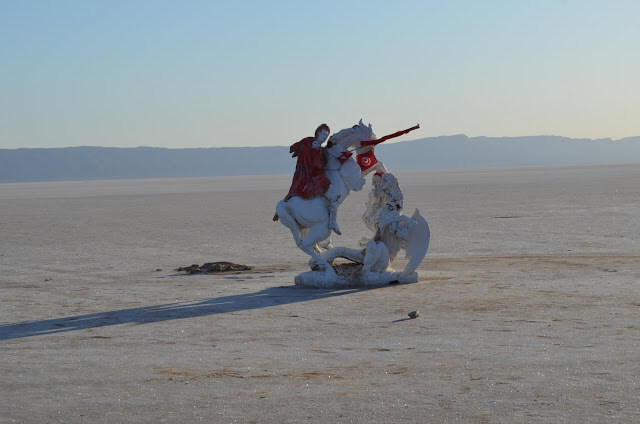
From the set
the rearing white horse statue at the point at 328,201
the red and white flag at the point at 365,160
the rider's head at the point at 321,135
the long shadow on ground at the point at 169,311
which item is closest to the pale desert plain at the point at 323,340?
the long shadow on ground at the point at 169,311

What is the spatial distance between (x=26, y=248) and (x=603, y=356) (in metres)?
16.3

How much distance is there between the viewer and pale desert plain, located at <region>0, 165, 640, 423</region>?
7688 mm

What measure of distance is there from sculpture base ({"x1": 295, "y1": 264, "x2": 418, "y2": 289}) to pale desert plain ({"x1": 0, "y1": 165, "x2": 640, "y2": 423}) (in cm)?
17

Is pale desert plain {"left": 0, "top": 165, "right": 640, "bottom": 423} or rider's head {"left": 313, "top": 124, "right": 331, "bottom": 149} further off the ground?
rider's head {"left": 313, "top": 124, "right": 331, "bottom": 149}

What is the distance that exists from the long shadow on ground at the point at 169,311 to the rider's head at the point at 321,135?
1.98m

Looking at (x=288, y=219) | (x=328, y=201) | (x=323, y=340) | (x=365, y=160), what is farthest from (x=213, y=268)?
(x=323, y=340)

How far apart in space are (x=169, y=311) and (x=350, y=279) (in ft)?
9.09

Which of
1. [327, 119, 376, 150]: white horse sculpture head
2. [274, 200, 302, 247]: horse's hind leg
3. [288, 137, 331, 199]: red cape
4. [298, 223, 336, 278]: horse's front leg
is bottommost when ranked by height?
[298, 223, 336, 278]: horse's front leg

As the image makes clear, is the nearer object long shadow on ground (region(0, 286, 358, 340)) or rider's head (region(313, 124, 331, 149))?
long shadow on ground (region(0, 286, 358, 340))

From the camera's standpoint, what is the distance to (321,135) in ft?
45.7

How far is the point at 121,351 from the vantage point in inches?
393

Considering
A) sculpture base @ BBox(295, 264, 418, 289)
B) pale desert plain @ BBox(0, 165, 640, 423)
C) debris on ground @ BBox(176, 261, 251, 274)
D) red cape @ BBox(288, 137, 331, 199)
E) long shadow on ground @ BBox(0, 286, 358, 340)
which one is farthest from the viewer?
debris on ground @ BBox(176, 261, 251, 274)

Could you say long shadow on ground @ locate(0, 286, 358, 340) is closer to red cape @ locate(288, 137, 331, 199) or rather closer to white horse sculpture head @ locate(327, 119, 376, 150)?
red cape @ locate(288, 137, 331, 199)

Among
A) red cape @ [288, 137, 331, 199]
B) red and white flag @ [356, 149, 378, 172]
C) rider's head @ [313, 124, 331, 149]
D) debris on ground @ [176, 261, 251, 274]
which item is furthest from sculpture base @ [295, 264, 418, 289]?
debris on ground @ [176, 261, 251, 274]
